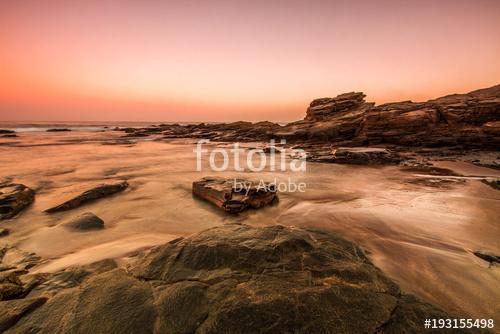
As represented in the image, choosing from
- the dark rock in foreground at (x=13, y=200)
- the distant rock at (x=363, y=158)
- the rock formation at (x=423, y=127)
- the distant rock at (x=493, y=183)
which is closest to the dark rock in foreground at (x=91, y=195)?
the dark rock in foreground at (x=13, y=200)

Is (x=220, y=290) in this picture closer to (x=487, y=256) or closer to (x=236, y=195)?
(x=236, y=195)

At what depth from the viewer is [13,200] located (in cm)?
427

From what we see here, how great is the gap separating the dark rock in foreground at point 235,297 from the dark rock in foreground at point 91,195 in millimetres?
3044

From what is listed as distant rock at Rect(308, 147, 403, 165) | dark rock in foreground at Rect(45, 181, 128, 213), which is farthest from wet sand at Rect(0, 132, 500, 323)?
distant rock at Rect(308, 147, 403, 165)

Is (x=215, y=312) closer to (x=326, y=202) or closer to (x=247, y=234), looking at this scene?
(x=247, y=234)

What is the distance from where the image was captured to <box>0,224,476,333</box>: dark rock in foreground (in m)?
1.48

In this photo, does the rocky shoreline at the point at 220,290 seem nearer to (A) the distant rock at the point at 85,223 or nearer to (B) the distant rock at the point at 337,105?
(A) the distant rock at the point at 85,223

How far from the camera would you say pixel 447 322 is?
1.57m

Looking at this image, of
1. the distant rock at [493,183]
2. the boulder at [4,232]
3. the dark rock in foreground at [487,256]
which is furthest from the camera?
the distant rock at [493,183]

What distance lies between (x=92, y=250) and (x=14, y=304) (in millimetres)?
1208

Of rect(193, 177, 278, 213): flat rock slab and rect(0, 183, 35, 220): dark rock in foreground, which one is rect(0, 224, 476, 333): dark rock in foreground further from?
rect(0, 183, 35, 220): dark rock in foreground

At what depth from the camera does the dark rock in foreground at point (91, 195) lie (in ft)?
14.2

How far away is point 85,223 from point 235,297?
310cm

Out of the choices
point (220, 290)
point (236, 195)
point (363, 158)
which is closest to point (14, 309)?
point (220, 290)
